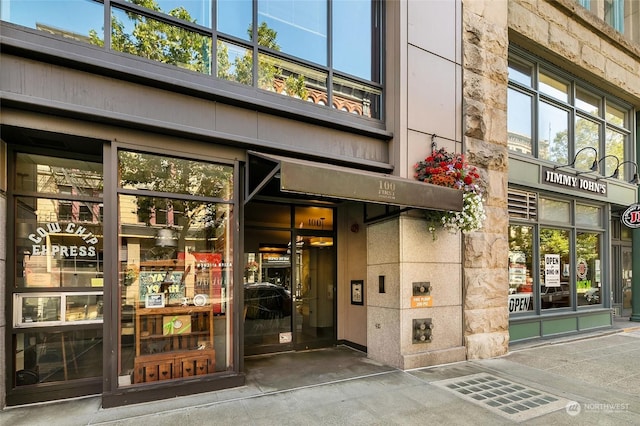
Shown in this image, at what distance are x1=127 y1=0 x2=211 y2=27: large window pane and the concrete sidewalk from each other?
529 cm

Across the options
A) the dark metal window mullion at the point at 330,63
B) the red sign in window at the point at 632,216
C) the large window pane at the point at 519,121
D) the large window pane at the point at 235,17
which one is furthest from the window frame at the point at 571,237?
the large window pane at the point at 235,17

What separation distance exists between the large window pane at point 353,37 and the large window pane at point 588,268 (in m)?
7.67

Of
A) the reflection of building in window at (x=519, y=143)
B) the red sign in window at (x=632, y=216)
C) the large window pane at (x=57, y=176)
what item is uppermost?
the reflection of building in window at (x=519, y=143)

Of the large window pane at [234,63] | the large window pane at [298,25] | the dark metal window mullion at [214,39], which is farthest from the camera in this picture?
the large window pane at [298,25]

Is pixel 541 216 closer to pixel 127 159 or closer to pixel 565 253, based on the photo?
pixel 565 253

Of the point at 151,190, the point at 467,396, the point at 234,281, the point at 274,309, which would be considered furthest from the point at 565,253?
the point at 151,190

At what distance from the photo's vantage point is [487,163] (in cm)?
726

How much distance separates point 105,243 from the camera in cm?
452

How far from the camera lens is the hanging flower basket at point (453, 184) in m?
6.06

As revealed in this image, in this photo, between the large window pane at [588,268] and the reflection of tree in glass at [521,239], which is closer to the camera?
the reflection of tree in glass at [521,239]

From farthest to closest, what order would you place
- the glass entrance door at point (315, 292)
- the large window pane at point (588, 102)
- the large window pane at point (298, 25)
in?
the large window pane at point (588, 102), the glass entrance door at point (315, 292), the large window pane at point (298, 25)

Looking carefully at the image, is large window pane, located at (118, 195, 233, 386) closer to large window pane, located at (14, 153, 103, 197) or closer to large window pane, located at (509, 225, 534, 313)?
large window pane, located at (14, 153, 103, 197)

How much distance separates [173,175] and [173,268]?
1336 mm
